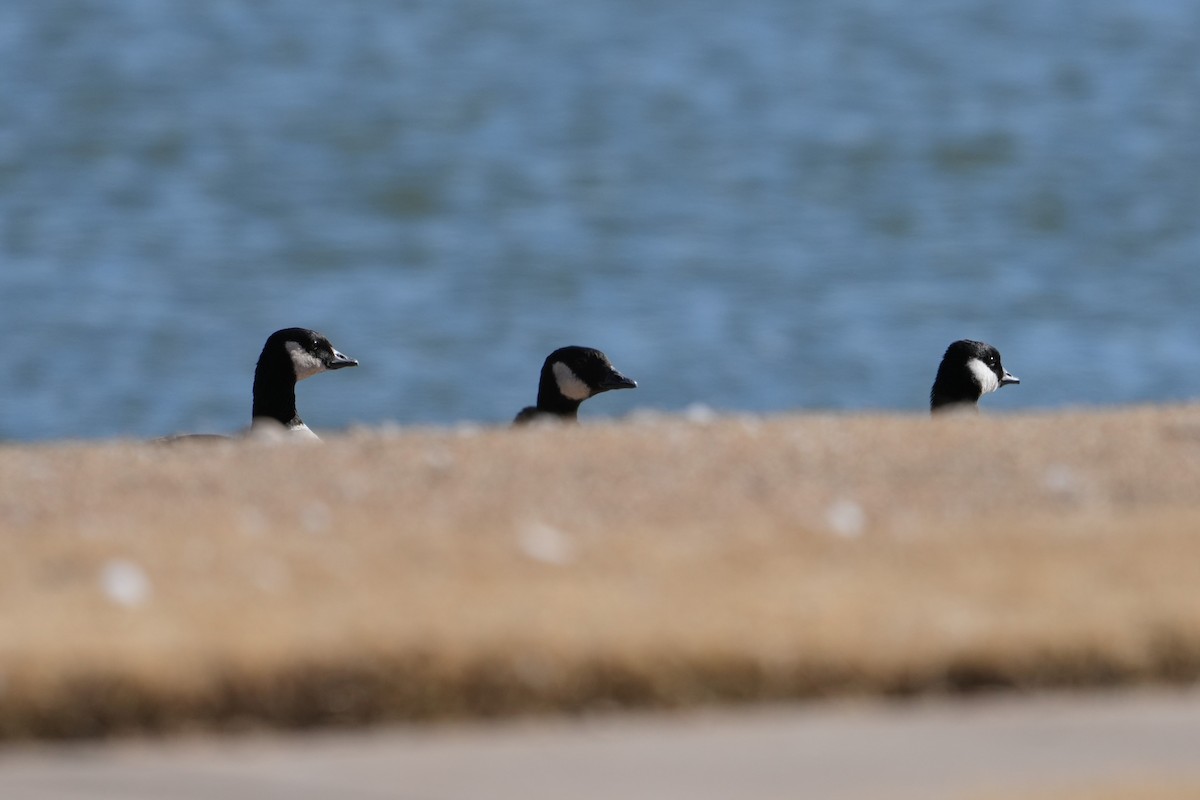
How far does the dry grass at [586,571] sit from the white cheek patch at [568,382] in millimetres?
5050

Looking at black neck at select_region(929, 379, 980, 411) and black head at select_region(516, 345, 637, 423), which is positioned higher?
black head at select_region(516, 345, 637, 423)

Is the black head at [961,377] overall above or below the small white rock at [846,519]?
above

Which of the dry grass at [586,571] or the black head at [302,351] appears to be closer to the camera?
the dry grass at [586,571]

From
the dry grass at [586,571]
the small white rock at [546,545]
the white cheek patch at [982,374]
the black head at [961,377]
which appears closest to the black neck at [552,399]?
the black head at [961,377]

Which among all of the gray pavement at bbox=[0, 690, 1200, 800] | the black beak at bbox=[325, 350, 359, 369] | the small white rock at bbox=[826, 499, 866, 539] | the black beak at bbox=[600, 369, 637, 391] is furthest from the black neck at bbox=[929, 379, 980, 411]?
the gray pavement at bbox=[0, 690, 1200, 800]

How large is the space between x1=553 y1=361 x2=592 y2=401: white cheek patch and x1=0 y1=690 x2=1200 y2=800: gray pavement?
851 centimetres

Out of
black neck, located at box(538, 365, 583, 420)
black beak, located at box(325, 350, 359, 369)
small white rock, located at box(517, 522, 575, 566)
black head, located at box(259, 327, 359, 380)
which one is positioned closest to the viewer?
small white rock, located at box(517, 522, 575, 566)

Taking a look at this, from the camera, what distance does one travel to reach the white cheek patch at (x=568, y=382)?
1370 centimetres

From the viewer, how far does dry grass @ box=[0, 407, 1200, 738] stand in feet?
16.9

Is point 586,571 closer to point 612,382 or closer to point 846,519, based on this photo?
point 846,519

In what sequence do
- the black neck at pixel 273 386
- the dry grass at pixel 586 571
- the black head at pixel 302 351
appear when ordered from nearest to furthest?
the dry grass at pixel 586 571 < the black neck at pixel 273 386 < the black head at pixel 302 351

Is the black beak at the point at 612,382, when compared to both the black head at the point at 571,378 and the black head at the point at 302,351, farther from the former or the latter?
the black head at the point at 302,351

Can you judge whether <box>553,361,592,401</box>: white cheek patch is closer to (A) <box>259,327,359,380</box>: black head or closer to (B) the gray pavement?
(A) <box>259,327,359,380</box>: black head

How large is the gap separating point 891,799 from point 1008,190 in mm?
41195
